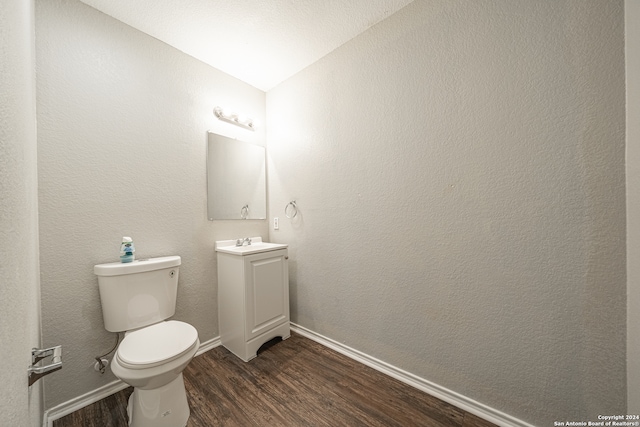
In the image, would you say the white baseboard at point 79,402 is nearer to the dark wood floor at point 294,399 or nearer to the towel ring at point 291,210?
the dark wood floor at point 294,399

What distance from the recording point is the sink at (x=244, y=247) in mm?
1728

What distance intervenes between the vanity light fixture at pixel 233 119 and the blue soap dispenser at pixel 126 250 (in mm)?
1164

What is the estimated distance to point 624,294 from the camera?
917mm

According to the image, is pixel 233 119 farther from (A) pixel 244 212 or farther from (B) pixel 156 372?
(B) pixel 156 372

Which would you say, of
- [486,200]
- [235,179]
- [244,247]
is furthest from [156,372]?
[486,200]

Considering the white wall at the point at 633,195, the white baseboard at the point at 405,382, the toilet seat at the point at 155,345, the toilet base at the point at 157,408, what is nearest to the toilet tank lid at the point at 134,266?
the toilet seat at the point at 155,345

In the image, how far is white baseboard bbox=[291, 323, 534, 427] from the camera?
46.0 inches

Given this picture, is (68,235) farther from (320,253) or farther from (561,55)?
(561,55)

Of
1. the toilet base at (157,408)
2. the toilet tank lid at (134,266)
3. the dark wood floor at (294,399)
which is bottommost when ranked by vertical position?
the dark wood floor at (294,399)

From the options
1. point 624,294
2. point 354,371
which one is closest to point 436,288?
Answer: point 624,294

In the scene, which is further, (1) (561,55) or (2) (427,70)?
(2) (427,70)

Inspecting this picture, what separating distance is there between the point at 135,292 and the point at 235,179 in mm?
1099

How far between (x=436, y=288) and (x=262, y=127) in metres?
2.05

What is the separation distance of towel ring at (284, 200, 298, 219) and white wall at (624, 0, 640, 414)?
1.85 meters
